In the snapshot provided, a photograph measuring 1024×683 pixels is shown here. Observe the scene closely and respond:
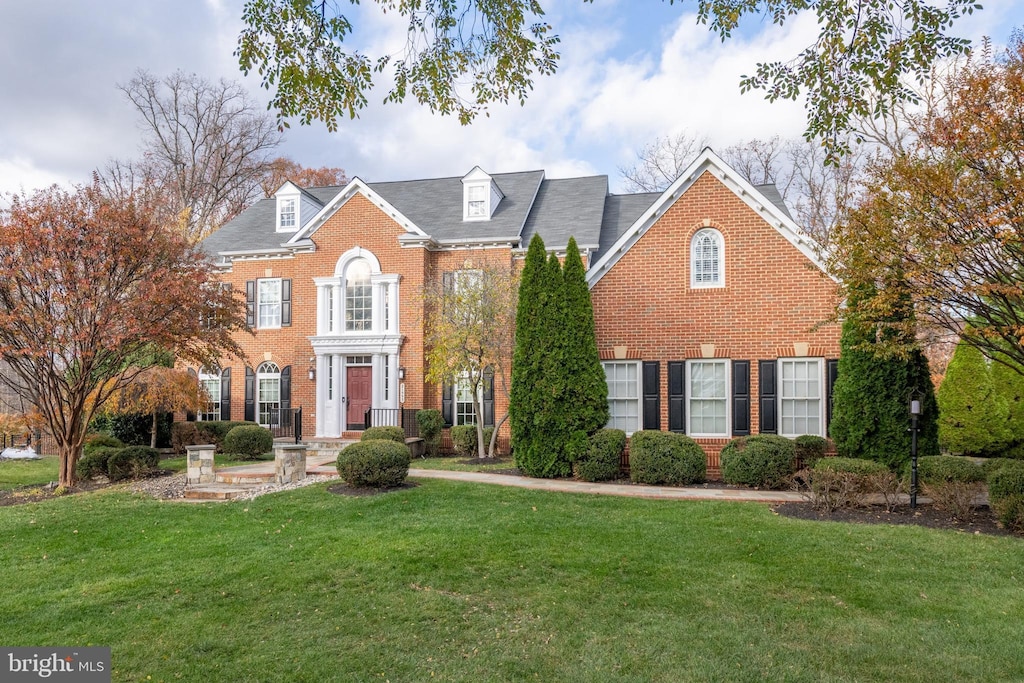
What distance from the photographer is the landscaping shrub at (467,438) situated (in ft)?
58.3

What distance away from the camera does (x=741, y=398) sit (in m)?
14.4

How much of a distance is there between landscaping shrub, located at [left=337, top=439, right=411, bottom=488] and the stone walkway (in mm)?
1460

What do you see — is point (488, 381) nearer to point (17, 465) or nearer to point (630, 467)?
point (630, 467)


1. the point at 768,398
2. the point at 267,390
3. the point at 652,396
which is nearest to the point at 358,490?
the point at 652,396

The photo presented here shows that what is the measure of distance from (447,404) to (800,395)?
32.2 feet

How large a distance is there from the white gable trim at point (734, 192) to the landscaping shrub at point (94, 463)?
11.2 m

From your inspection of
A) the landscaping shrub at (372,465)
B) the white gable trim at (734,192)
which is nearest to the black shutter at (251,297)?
the landscaping shrub at (372,465)

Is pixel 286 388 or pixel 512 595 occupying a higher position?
pixel 286 388

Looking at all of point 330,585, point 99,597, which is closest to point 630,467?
point 330,585

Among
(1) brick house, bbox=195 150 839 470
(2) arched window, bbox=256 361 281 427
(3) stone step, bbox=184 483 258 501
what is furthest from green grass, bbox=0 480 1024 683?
(2) arched window, bbox=256 361 281 427

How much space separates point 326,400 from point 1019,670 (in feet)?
58.9

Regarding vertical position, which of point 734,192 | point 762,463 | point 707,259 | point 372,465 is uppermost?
point 734,192

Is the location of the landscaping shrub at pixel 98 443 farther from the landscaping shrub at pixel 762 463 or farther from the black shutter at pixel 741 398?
the black shutter at pixel 741 398

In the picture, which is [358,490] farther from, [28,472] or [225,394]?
[225,394]
